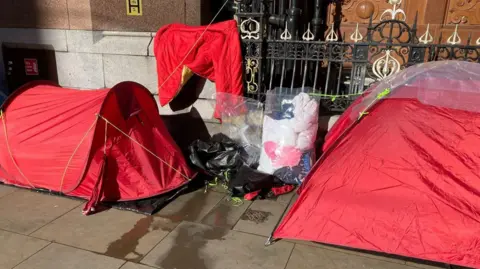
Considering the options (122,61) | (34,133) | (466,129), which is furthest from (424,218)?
(122,61)

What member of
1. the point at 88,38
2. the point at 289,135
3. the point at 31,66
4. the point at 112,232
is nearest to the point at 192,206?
the point at 112,232

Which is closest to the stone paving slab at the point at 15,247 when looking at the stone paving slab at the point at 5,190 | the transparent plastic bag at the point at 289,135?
the stone paving slab at the point at 5,190

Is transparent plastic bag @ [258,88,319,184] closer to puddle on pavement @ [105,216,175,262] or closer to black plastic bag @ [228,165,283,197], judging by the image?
black plastic bag @ [228,165,283,197]

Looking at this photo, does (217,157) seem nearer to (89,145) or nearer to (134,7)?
(89,145)

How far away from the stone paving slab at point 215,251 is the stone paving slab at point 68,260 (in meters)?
0.33

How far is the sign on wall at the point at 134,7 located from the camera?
564cm

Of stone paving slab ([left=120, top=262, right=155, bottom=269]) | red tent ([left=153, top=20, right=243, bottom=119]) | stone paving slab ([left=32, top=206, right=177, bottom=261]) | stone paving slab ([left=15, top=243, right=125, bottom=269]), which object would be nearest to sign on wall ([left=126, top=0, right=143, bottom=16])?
red tent ([left=153, top=20, right=243, bottom=119])

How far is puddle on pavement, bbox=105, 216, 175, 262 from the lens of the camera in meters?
3.31

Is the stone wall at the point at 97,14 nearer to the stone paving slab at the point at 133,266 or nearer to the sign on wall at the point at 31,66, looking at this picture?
the sign on wall at the point at 31,66

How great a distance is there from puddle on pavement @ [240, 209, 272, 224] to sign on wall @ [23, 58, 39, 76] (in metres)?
4.77

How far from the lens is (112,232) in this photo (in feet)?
12.0

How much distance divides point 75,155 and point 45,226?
0.76m

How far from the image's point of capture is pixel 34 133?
167 inches

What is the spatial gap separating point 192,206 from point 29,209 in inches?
68.2
